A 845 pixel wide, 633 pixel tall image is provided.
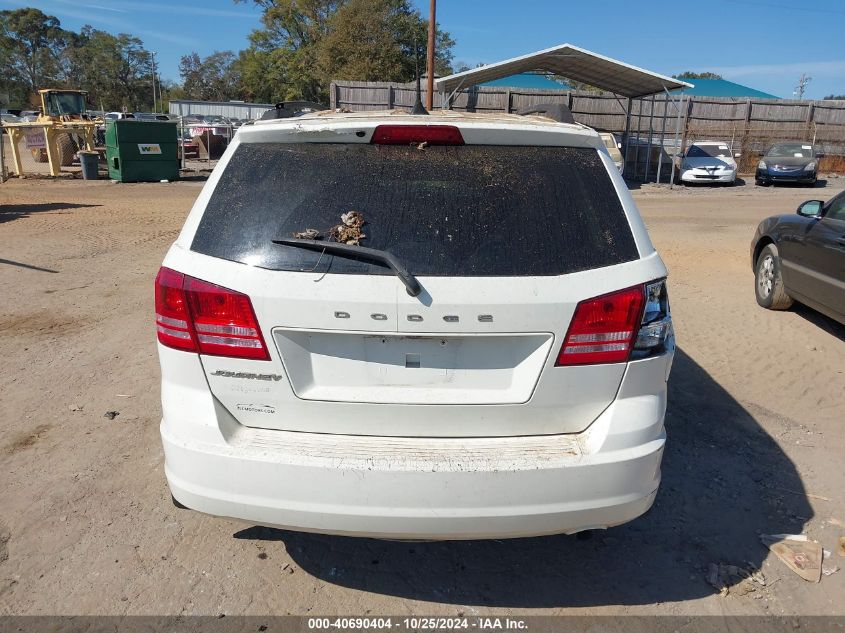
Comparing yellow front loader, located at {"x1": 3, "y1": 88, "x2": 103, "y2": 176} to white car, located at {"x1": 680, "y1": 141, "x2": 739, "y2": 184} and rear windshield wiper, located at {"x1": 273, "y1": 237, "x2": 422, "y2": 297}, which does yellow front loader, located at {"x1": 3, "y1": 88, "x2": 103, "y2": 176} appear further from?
rear windshield wiper, located at {"x1": 273, "y1": 237, "x2": 422, "y2": 297}

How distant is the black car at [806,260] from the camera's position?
5871 mm

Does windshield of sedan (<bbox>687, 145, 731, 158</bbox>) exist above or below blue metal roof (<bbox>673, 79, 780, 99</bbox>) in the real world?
below

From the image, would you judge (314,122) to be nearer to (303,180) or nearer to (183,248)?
(303,180)

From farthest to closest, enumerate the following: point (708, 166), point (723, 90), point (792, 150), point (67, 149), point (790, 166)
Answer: point (723, 90), point (67, 149), point (792, 150), point (708, 166), point (790, 166)

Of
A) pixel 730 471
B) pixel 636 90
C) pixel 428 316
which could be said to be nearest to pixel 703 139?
pixel 636 90

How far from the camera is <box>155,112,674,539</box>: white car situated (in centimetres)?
229

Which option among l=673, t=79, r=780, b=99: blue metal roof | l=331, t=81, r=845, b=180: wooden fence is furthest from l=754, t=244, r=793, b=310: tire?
l=673, t=79, r=780, b=99: blue metal roof

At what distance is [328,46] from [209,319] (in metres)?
46.2

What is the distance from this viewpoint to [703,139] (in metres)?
28.4

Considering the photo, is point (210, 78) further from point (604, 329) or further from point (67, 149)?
point (604, 329)

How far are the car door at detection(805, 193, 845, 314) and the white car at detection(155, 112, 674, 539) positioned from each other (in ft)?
14.0

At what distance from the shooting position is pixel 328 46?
44.4 meters

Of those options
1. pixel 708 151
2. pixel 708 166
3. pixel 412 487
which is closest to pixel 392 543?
pixel 412 487

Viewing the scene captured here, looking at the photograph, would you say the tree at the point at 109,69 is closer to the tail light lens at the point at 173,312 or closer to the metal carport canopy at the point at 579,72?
the metal carport canopy at the point at 579,72
